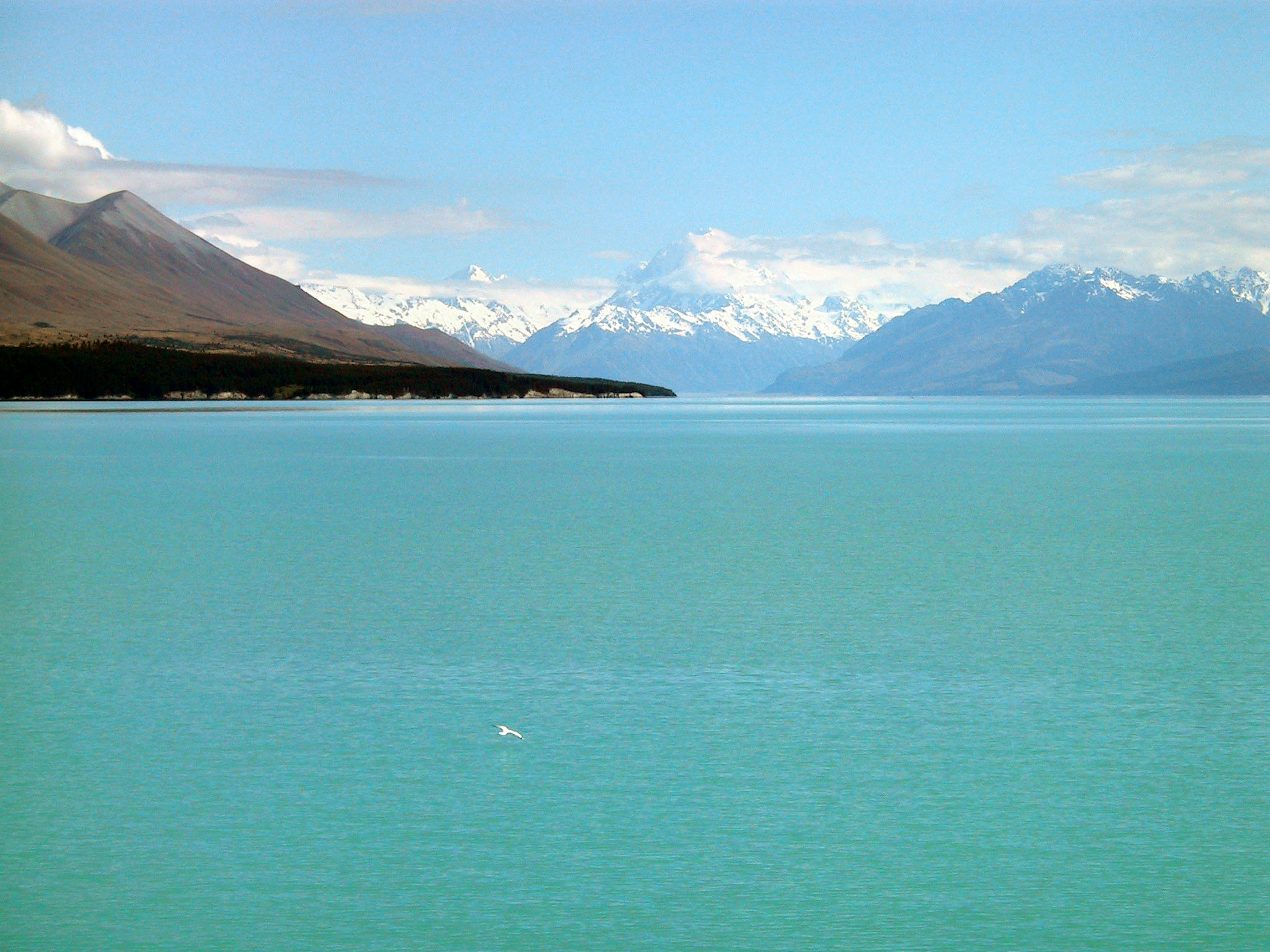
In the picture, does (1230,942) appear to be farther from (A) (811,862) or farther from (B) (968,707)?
(B) (968,707)

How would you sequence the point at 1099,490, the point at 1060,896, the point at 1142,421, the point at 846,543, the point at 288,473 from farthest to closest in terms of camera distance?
the point at 1142,421
the point at 288,473
the point at 1099,490
the point at 846,543
the point at 1060,896

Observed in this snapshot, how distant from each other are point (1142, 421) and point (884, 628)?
161470 mm

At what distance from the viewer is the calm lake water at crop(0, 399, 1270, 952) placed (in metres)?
12.5

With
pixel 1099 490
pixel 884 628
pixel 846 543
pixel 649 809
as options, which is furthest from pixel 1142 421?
pixel 649 809

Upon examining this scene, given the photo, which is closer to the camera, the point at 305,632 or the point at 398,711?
the point at 398,711

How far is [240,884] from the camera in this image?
42.6 ft

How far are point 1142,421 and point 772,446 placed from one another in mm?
93843

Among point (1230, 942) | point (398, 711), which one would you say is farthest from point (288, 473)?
point (1230, 942)

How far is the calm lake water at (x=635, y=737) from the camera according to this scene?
41.1 ft

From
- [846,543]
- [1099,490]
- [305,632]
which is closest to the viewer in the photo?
[305,632]

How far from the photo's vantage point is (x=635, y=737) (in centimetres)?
1775

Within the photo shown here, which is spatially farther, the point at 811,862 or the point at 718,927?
the point at 811,862

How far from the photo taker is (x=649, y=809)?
591 inches

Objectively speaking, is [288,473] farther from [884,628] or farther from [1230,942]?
[1230,942]
